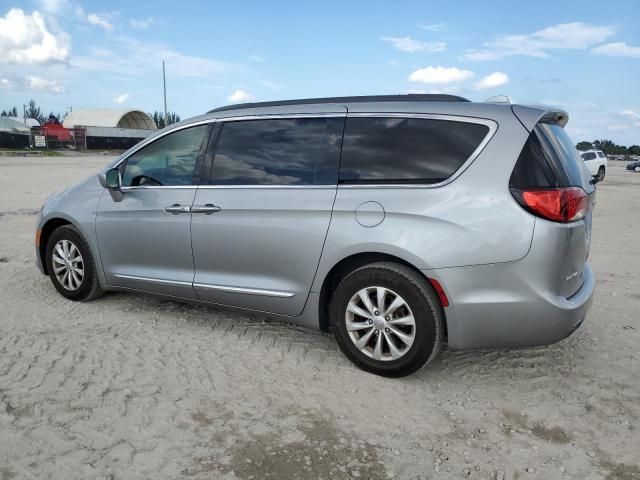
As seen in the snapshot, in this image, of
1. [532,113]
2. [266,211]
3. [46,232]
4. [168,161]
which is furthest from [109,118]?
[532,113]

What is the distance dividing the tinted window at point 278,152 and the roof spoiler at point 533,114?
1.13 meters

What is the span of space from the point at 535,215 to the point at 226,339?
236cm

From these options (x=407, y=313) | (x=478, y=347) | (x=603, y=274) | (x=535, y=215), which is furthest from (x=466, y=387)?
(x=603, y=274)

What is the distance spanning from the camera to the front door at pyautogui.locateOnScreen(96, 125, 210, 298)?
13.7 ft

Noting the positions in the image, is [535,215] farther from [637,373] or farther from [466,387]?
[637,373]

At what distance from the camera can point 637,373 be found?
3686 mm

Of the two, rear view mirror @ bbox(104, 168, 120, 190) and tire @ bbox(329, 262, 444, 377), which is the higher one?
rear view mirror @ bbox(104, 168, 120, 190)

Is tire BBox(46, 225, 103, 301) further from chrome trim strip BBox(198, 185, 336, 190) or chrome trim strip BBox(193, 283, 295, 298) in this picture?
chrome trim strip BBox(198, 185, 336, 190)

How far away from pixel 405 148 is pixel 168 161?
6.47 ft

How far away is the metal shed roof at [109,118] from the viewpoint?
76562 mm

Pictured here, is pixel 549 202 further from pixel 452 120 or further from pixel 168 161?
pixel 168 161

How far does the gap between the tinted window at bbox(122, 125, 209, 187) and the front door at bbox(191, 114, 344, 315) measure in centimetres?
21

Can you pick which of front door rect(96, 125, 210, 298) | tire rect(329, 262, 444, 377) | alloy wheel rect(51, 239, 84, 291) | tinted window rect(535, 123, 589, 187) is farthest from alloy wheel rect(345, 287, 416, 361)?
alloy wheel rect(51, 239, 84, 291)

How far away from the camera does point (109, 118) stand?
77375 millimetres
